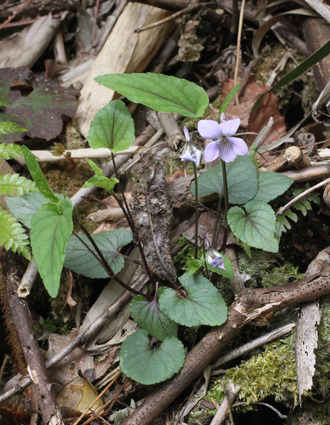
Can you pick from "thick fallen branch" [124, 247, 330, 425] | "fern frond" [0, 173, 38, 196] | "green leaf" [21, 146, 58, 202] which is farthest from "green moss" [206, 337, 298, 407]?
"fern frond" [0, 173, 38, 196]

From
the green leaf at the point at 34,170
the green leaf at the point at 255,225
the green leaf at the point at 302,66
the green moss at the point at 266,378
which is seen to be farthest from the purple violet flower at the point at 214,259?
the green leaf at the point at 302,66

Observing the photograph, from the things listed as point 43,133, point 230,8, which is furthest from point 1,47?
point 230,8

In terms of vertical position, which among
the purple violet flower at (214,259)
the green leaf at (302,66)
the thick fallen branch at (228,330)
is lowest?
the thick fallen branch at (228,330)

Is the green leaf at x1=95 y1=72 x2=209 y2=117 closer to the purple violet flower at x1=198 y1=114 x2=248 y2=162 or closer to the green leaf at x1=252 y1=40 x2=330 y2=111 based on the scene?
the purple violet flower at x1=198 y1=114 x2=248 y2=162

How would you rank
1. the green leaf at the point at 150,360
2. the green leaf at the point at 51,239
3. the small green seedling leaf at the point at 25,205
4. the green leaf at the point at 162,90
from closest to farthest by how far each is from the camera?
the green leaf at the point at 51,239 < the green leaf at the point at 162,90 < the green leaf at the point at 150,360 < the small green seedling leaf at the point at 25,205

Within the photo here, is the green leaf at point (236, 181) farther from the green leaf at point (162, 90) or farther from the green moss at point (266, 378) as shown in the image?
the green moss at point (266, 378)

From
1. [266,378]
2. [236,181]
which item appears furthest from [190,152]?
[266,378]
